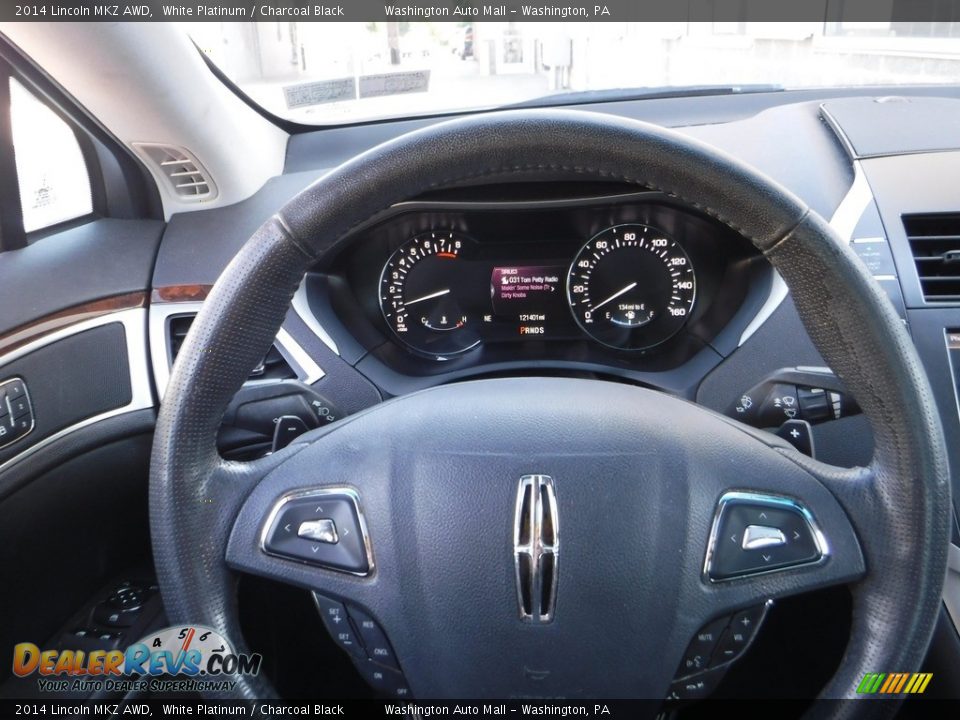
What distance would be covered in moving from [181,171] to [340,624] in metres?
1.65

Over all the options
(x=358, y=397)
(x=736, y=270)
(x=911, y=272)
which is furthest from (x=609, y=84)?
(x=358, y=397)

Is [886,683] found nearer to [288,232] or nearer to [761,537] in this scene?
[761,537]

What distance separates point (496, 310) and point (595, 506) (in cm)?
134

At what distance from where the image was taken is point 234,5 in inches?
80.6

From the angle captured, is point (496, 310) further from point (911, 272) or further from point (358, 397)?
point (911, 272)

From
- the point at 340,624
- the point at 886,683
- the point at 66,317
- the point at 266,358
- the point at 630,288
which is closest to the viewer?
the point at 886,683

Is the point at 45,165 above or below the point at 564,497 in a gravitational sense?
above

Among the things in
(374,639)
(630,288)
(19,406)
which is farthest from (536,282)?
(374,639)

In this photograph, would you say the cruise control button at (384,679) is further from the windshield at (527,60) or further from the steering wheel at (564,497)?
the windshield at (527,60)

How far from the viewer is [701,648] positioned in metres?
1.08

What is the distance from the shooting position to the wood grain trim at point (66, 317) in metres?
1.79

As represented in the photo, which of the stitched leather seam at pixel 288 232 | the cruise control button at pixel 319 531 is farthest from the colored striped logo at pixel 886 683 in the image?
the stitched leather seam at pixel 288 232

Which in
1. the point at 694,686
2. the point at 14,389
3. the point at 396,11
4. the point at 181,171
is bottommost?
the point at 694,686

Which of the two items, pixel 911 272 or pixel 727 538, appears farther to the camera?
pixel 911 272
